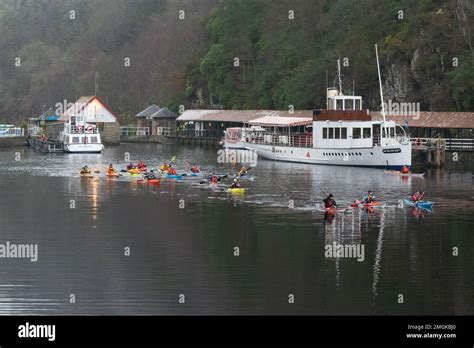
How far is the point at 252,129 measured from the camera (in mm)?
131125

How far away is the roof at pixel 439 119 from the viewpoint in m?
112

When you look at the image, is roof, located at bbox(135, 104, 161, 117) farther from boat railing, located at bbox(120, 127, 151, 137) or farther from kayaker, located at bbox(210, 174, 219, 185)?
kayaker, located at bbox(210, 174, 219, 185)

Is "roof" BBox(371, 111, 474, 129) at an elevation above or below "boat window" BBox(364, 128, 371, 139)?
above

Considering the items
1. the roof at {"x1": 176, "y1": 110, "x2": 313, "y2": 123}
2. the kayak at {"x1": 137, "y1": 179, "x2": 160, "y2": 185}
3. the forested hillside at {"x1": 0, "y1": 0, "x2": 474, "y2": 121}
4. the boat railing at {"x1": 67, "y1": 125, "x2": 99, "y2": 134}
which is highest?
the forested hillside at {"x1": 0, "y1": 0, "x2": 474, "y2": 121}

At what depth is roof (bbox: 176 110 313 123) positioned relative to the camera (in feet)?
446

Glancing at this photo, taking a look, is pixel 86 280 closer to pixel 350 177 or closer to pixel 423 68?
pixel 350 177

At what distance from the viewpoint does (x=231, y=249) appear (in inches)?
2207

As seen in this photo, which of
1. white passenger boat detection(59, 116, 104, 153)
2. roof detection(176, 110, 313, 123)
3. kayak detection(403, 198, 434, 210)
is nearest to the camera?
kayak detection(403, 198, 434, 210)

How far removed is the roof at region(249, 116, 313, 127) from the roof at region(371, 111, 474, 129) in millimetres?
8145

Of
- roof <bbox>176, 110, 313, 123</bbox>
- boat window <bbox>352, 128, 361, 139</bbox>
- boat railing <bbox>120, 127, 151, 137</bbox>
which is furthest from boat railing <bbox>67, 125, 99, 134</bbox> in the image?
boat window <bbox>352, 128, 361, 139</bbox>

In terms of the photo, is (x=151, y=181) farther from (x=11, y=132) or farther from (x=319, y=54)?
(x=11, y=132)

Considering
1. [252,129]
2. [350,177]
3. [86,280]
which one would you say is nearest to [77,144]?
[252,129]

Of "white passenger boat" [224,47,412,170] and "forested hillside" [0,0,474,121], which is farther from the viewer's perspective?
"forested hillside" [0,0,474,121]

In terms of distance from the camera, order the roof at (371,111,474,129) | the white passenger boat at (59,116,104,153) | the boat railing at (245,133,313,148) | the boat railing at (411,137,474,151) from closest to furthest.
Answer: the boat railing at (411,137,474,151) → the roof at (371,111,474,129) → the boat railing at (245,133,313,148) → the white passenger boat at (59,116,104,153)
